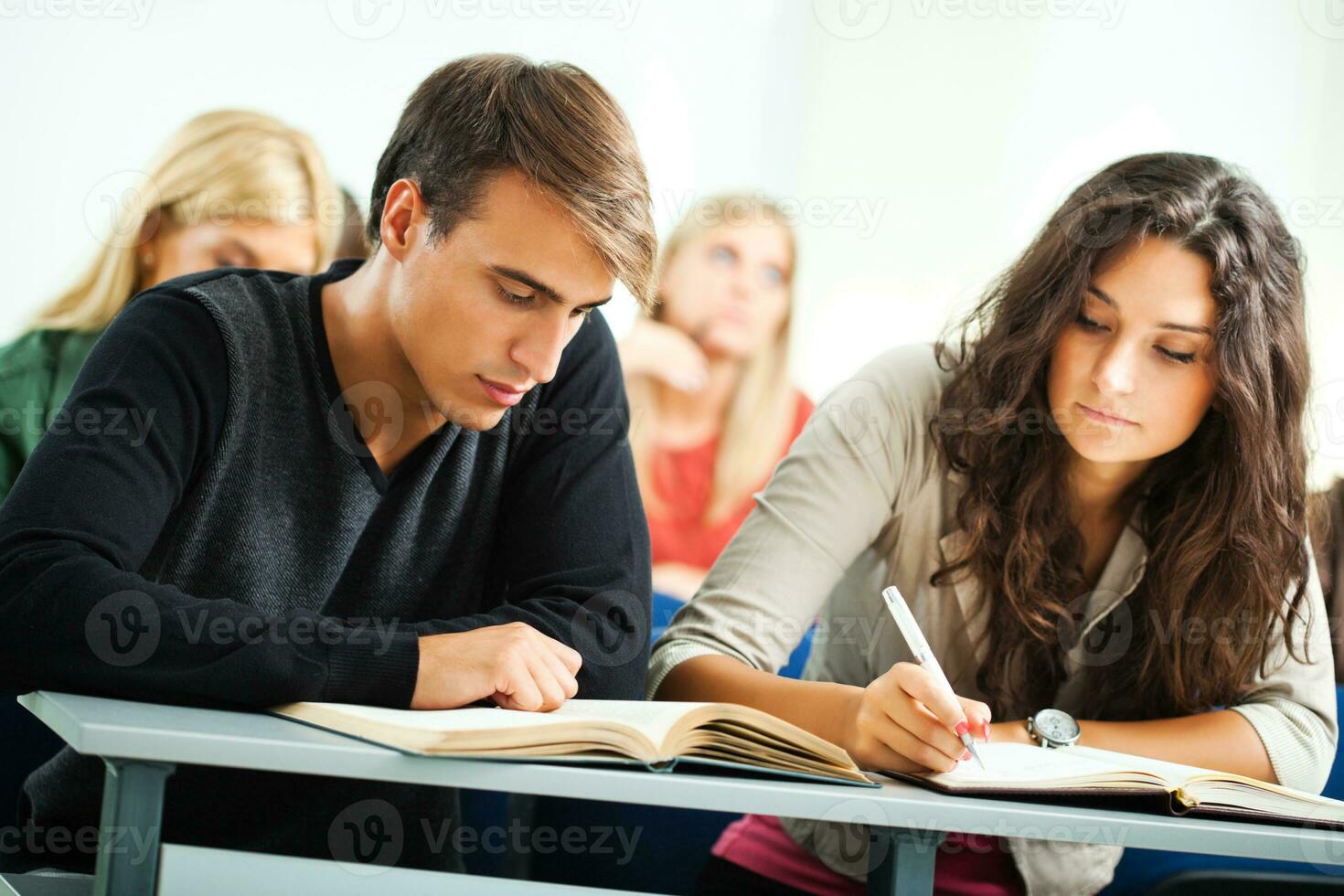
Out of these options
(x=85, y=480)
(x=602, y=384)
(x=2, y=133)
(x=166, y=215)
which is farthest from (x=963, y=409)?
(x=2, y=133)

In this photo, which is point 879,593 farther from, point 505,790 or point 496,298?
point 505,790

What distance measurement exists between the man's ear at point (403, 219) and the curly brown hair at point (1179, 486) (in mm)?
626

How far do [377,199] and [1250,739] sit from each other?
1.07 metres

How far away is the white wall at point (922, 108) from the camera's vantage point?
3.19 m

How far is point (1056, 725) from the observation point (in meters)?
1.14

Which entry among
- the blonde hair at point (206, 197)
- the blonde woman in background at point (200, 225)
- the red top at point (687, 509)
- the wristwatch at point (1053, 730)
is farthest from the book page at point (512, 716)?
the red top at point (687, 509)

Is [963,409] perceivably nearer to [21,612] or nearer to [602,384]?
[602,384]

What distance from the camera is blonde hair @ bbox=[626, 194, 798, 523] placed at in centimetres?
319

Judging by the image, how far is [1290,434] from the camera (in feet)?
4.56

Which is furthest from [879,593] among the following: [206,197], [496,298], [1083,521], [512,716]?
[206,197]

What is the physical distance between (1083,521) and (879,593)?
27cm

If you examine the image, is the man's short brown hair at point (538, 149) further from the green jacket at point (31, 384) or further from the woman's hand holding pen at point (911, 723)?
the green jacket at point (31, 384)

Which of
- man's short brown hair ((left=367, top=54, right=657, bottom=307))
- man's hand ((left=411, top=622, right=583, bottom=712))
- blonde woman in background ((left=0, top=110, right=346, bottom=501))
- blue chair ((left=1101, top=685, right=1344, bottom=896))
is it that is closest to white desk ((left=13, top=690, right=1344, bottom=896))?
man's hand ((left=411, top=622, right=583, bottom=712))

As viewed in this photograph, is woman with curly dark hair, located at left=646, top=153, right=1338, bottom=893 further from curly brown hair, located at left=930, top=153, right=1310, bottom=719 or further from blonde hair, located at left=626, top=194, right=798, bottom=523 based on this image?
blonde hair, located at left=626, top=194, right=798, bottom=523
